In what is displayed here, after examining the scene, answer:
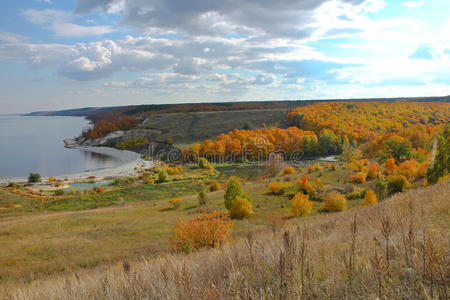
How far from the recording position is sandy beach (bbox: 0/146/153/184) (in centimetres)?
6689

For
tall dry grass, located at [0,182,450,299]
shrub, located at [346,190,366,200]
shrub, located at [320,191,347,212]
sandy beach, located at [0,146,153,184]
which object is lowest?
sandy beach, located at [0,146,153,184]

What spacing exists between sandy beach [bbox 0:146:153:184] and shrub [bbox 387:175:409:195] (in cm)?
5582

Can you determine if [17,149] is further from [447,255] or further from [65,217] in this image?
[447,255]

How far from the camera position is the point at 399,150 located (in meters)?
56.1

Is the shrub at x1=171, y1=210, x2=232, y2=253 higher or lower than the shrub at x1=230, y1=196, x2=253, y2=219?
below

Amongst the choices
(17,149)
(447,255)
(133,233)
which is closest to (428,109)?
(133,233)

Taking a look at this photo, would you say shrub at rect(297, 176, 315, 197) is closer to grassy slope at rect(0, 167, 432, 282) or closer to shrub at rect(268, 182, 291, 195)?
shrub at rect(268, 182, 291, 195)

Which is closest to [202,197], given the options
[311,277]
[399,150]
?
[311,277]

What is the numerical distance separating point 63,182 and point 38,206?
78.4 ft

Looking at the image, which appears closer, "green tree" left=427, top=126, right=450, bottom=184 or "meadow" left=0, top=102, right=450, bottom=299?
"meadow" left=0, top=102, right=450, bottom=299

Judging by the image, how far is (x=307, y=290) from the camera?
2.99 metres

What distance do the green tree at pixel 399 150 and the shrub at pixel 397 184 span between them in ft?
92.3

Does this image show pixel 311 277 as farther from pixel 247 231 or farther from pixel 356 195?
pixel 356 195

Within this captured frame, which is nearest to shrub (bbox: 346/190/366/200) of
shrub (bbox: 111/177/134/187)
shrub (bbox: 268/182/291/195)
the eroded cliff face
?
shrub (bbox: 268/182/291/195)
